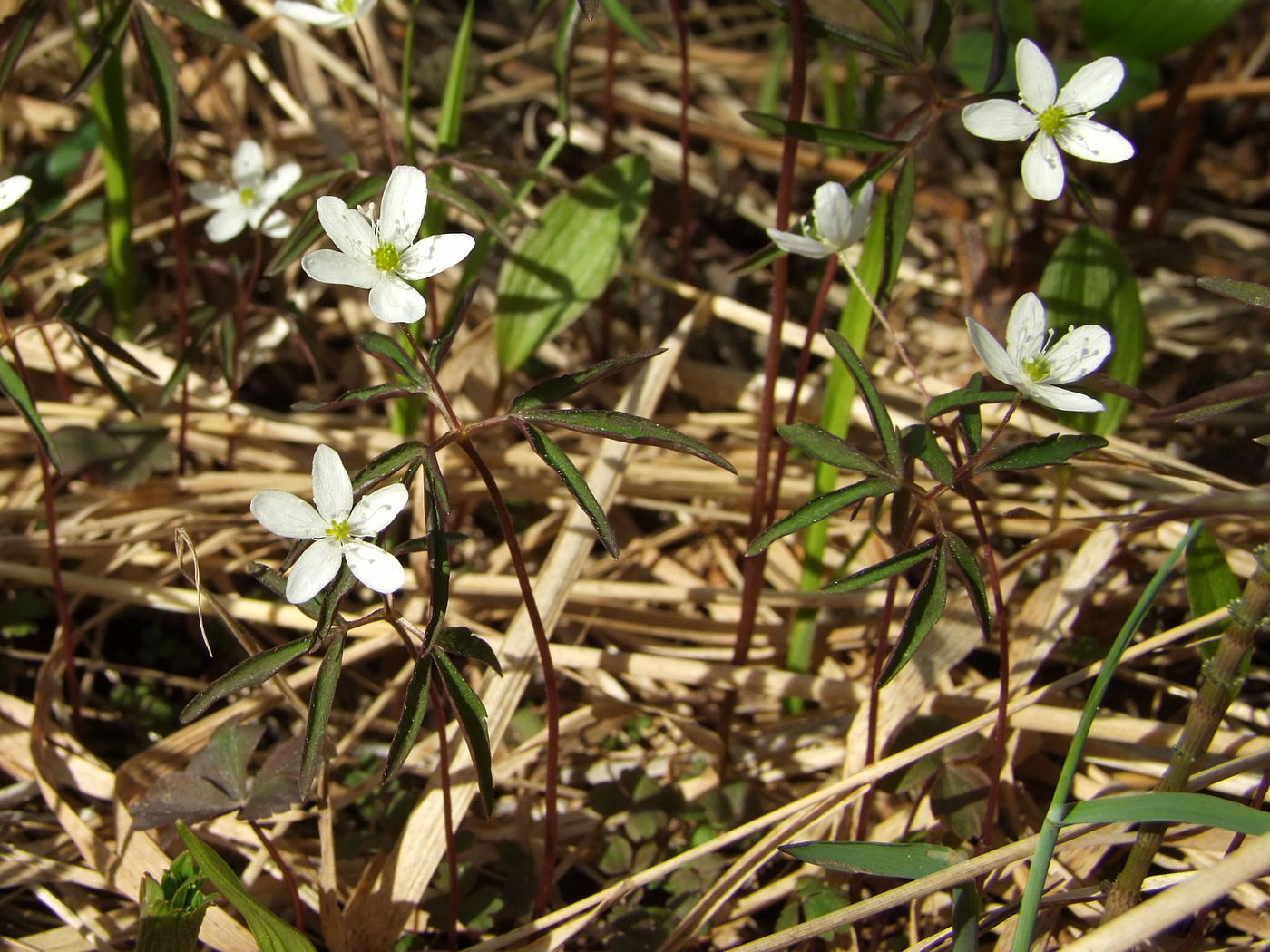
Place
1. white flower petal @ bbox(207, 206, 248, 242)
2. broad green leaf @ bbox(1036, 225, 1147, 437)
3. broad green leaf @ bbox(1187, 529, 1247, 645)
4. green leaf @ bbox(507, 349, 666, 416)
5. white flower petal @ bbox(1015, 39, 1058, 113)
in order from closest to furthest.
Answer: green leaf @ bbox(507, 349, 666, 416) < white flower petal @ bbox(1015, 39, 1058, 113) < broad green leaf @ bbox(1187, 529, 1247, 645) < broad green leaf @ bbox(1036, 225, 1147, 437) < white flower petal @ bbox(207, 206, 248, 242)

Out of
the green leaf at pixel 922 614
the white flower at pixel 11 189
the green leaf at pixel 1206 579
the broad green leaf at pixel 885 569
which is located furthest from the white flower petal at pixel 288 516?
the green leaf at pixel 1206 579

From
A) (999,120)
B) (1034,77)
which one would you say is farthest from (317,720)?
(1034,77)

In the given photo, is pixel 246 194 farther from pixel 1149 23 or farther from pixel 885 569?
pixel 1149 23

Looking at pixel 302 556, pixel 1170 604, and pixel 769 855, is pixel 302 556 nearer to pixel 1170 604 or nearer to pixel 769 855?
pixel 769 855

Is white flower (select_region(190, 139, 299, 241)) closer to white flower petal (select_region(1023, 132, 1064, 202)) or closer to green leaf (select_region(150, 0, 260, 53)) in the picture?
green leaf (select_region(150, 0, 260, 53))

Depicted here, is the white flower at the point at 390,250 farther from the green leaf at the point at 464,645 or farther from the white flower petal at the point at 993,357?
the white flower petal at the point at 993,357

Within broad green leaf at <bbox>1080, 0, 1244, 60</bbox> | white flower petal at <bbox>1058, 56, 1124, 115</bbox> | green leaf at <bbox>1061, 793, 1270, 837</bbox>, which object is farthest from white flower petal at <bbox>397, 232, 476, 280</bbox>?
broad green leaf at <bbox>1080, 0, 1244, 60</bbox>

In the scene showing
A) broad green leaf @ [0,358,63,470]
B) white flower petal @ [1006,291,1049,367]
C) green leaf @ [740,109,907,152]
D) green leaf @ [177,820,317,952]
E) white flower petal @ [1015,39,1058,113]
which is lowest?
green leaf @ [177,820,317,952]
